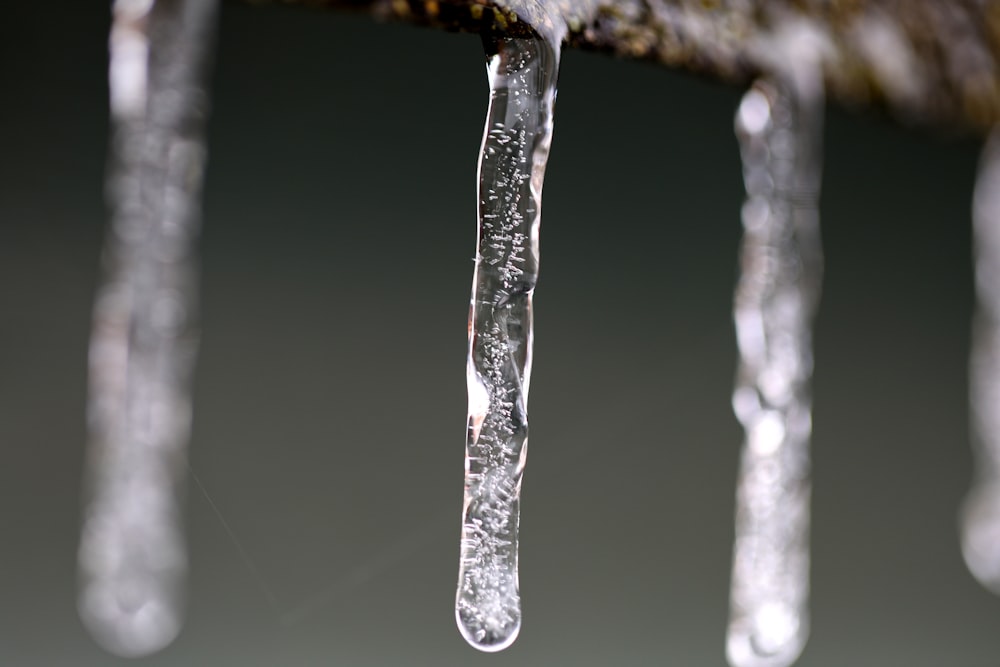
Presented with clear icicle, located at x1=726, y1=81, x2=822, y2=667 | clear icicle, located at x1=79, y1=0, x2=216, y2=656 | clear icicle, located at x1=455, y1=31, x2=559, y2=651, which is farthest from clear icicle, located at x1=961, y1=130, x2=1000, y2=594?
clear icicle, located at x1=79, y1=0, x2=216, y2=656

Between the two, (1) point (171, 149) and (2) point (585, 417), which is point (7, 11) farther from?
(2) point (585, 417)

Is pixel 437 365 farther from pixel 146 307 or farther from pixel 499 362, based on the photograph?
pixel 499 362

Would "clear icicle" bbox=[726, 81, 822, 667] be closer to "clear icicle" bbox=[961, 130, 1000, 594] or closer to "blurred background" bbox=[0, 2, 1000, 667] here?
"clear icicle" bbox=[961, 130, 1000, 594]

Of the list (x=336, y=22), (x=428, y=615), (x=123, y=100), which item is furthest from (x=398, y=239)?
(x=123, y=100)

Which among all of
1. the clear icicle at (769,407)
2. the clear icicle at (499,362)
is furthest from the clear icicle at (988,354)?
the clear icicle at (499,362)

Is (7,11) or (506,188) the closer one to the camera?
(506,188)

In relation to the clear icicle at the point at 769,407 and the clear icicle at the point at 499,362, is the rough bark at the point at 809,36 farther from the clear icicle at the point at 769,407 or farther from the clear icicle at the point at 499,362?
the clear icicle at the point at 769,407

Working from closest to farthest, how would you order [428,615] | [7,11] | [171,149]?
[171,149] → [7,11] → [428,615]

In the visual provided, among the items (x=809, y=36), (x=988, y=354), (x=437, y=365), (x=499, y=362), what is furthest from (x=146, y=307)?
(x=988, y=354)
